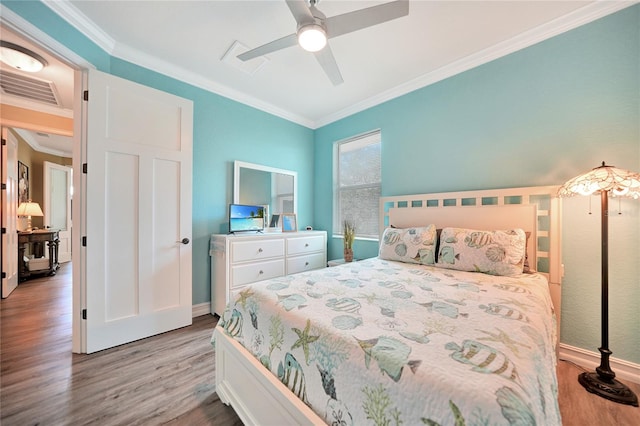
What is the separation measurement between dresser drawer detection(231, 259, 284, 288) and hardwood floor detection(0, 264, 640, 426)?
565 millimetres

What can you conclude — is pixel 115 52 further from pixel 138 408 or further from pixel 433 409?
pixel 433 409

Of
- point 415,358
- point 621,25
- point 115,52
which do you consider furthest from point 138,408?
point 621,25

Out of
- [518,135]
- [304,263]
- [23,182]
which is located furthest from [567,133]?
[23,182]

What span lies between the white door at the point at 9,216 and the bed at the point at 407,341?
3.90 meters

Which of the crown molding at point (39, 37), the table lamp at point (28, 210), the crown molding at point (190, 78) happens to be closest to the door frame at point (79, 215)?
the crown molding at point (39, 37)

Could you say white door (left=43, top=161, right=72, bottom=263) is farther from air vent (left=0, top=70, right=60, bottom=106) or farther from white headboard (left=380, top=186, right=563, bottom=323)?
white headboard (left=380, top=186, right=563, bottom=323)

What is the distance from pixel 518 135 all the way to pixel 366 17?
1.76 m

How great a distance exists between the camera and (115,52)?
2279mm

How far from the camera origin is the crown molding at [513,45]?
180 centimetres

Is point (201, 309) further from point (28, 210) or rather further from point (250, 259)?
point (28, 210)

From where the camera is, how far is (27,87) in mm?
2742

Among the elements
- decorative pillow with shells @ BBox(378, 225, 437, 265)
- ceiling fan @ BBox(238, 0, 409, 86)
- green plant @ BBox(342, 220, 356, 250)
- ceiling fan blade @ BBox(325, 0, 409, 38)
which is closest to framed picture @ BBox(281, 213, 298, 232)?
green plant @ BBox(342, 220, 356, 250)

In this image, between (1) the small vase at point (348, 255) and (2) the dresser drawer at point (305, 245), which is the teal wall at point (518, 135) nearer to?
(1) the small vase at point (348, 255)

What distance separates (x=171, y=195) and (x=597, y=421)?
3575 mm
